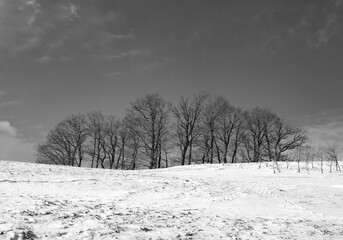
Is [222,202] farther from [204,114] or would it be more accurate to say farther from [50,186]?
[204,114]

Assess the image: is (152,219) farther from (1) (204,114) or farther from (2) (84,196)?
(1) (204,114)

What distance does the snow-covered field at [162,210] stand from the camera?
5.10m

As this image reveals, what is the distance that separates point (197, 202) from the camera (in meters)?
8.76

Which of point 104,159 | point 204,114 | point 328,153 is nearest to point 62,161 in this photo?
point 104,159

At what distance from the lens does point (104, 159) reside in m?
44.8

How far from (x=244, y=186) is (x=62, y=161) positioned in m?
39.0

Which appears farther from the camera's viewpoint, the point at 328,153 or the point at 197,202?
the point at 328,153

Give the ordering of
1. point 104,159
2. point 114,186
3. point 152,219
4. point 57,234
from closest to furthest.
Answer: point 57,234 < point 152,219 < point 114,186 < point 104,159

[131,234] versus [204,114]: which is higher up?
Answer: [204,114]

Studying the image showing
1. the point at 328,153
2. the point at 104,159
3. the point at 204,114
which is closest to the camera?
the point at 328,153

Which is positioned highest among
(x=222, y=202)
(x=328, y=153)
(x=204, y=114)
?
(x=204, y=114)

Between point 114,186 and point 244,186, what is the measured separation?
5.14m

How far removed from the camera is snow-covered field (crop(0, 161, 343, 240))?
5.10 meters

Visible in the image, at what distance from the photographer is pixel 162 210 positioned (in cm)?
724
